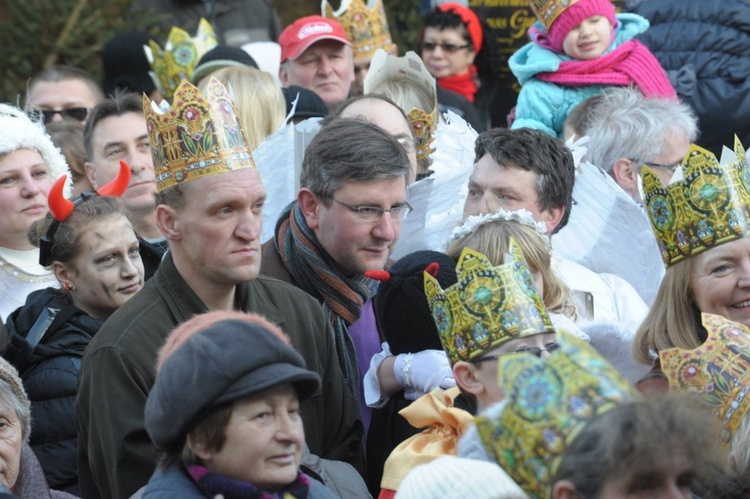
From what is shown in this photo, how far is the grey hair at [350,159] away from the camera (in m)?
4.91

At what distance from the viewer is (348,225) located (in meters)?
4.94

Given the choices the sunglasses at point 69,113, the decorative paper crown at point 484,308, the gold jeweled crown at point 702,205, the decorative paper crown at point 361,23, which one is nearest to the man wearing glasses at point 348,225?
the decorative paper crown at point 484,308

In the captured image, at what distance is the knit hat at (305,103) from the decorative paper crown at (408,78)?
0.38 m

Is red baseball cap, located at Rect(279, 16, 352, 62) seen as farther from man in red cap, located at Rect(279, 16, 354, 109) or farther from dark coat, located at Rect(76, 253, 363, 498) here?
dark coat, located at Rect(76, 253, 363, 498)

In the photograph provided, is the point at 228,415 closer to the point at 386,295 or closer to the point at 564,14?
the point at 386,295

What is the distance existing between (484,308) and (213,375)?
1024 millimetres

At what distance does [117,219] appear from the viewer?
5320mm

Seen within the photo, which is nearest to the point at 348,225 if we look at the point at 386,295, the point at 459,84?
the point at 386,295

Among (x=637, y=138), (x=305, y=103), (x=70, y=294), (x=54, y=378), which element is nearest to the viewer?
(x=54, y=378)

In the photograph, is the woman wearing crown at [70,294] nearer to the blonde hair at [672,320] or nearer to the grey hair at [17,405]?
the grey hair at [17,405]

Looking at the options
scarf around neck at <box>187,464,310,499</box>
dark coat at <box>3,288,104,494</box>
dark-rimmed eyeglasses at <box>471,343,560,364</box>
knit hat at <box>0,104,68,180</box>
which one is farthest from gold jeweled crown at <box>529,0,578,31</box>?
scarf around neck at <box>187,464,310,499</box>

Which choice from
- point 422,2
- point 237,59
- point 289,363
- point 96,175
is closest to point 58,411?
point 289,363

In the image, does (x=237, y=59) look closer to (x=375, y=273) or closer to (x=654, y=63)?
(x=654, y=63)

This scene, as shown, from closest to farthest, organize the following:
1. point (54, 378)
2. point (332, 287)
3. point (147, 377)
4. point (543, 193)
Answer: point (147, 377) < point (54, 378) < point (332, 287) < point (543, 193)
